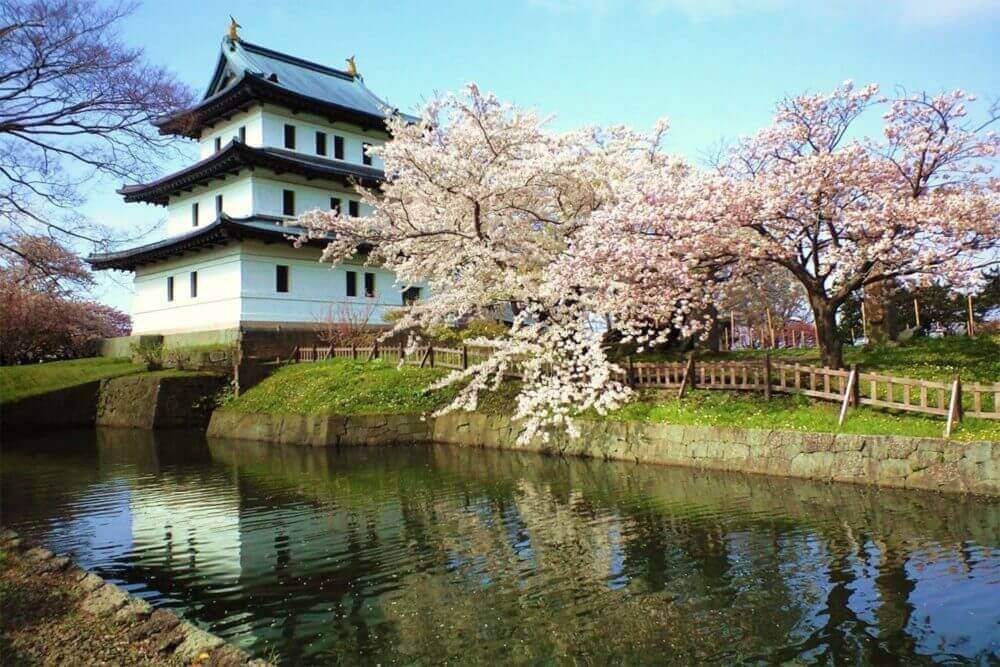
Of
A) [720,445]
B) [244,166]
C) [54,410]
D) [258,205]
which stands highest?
[244,166]

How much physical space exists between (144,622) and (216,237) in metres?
28.5

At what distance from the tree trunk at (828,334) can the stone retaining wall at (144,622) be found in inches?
593

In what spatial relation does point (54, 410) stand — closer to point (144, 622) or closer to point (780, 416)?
point (144, 622)

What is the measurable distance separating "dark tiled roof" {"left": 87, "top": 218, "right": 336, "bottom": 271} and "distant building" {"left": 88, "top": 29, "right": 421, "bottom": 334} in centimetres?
7

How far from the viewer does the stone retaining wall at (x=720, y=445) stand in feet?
40.3

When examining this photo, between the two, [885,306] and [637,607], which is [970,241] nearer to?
[885,306]

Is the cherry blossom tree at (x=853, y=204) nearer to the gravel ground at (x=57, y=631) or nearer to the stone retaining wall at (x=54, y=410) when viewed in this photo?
the gravel ground at (x=57, y=631)

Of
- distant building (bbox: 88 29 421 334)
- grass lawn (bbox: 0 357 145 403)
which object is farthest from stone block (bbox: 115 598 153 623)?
grass lawn (bbox: 0 357 145 403)

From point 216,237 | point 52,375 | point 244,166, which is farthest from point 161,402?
point 244,166

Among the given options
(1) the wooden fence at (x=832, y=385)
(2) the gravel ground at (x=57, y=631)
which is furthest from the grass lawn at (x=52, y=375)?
(2) the gravel ground at (x=57, y=631)

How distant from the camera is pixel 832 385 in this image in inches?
619

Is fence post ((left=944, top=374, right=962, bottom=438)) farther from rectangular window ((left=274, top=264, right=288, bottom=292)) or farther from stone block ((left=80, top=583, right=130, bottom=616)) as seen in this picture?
rectangular window ((left=274, top=264, right=288, bottom=292))

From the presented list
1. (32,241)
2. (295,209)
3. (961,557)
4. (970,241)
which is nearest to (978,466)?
(961,557)

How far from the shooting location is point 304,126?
121 ft
